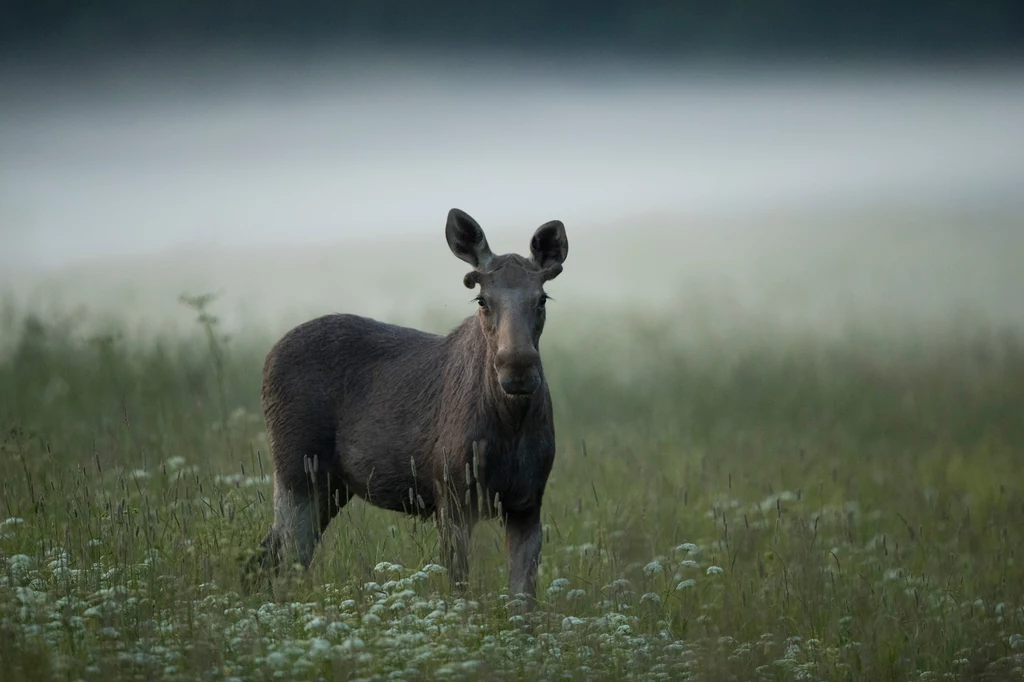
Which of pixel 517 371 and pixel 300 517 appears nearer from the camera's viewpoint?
pixel 517 371

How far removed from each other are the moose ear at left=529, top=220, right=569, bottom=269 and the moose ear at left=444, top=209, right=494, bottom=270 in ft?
1.08

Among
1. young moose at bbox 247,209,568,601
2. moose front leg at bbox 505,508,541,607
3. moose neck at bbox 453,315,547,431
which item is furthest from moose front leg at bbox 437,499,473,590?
moose neck at bbox 453,315,547,431

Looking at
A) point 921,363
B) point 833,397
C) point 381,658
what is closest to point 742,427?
point 833,397

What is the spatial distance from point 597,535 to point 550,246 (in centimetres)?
233

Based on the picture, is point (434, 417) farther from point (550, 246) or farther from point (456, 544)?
point (550, 246)

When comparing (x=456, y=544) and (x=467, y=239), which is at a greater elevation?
(x=467, y=239)

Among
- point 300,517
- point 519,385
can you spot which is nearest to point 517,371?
point 519,385

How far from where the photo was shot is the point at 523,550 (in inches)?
356

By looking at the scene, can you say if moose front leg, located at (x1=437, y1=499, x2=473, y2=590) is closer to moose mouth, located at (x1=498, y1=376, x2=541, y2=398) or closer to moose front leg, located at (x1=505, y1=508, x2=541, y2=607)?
moose front leg, located at (x1=505, y1=508, x2=541, y2=607)

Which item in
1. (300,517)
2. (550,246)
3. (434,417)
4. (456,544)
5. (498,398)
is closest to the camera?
(456,544)

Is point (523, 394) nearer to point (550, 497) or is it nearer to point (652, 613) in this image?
point (652, 613)

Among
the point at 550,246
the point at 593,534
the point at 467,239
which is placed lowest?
the point at 593,534

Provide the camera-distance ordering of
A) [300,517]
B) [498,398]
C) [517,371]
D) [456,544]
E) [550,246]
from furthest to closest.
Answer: [300,517] < [550,246] < [498,398] < [456,544] < [517,371]

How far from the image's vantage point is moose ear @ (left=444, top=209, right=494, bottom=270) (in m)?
9.30
